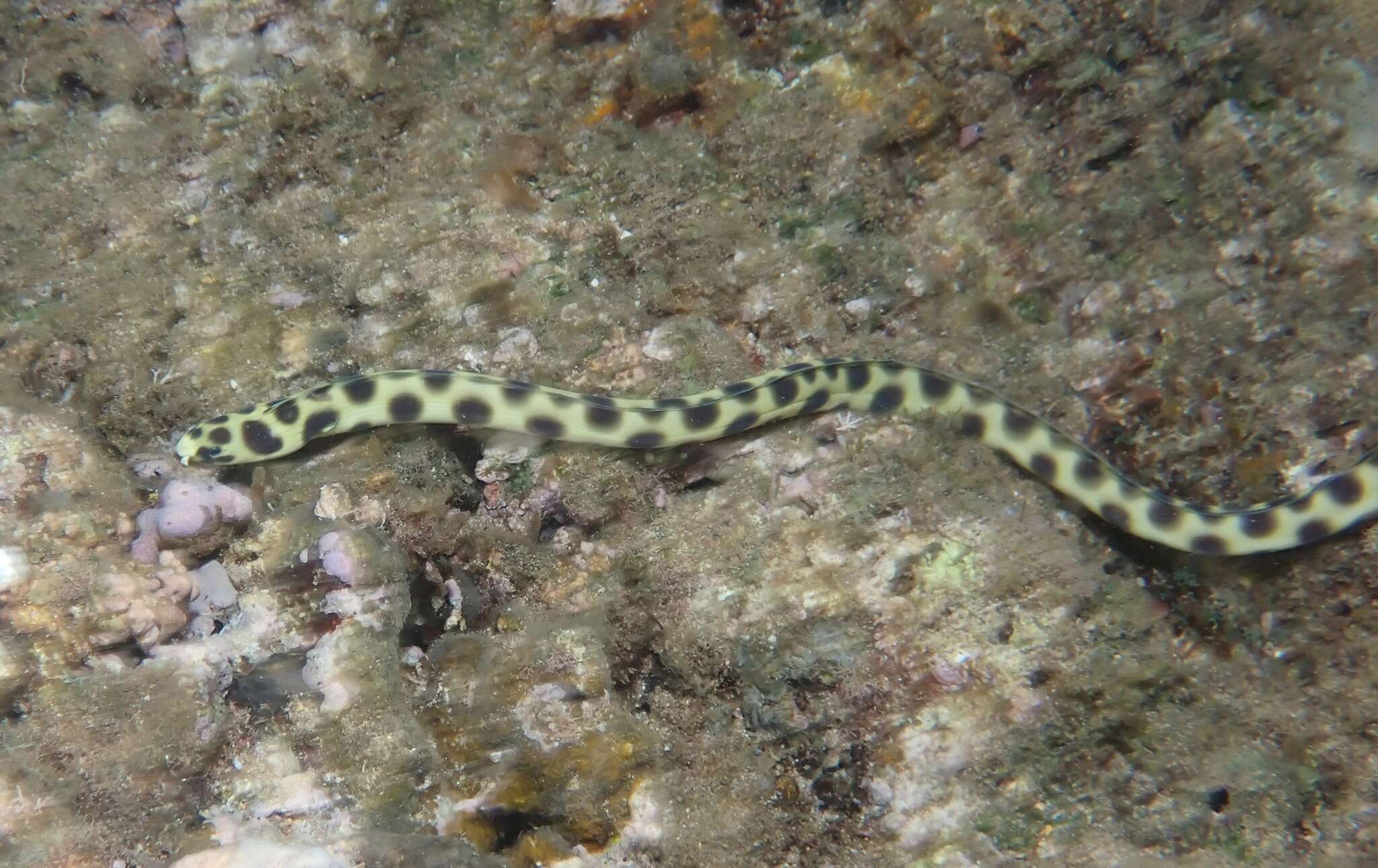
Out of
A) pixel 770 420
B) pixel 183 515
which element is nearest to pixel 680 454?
pixel 770 420

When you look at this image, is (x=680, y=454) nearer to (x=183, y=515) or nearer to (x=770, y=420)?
(x=770, y=420)

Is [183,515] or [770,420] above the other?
[770,420]

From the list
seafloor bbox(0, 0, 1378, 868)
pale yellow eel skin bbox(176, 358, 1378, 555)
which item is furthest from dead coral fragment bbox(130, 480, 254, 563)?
pale yellow eel skin bbox(176, 358, 1378, 555)

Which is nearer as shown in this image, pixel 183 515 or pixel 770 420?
pixel 183 515

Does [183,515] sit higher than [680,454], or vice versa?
[680,454]

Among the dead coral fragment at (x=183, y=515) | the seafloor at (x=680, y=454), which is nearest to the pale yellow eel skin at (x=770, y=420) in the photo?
the seafloor at (x=680, y=454)

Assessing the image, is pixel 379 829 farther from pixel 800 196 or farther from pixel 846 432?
pixel 800 196

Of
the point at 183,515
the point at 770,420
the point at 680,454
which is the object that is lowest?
the point at 183,515
